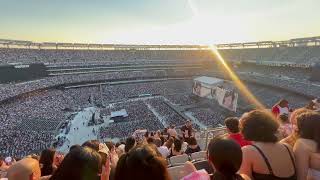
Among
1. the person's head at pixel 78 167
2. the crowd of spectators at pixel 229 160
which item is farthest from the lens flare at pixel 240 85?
the person's head at pixel 78 167

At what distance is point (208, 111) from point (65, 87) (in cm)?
2610

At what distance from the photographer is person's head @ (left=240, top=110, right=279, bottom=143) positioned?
357cm

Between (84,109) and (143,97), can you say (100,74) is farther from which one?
(84,109)

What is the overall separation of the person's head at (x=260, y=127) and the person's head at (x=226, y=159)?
→ 854 mm

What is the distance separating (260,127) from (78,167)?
2.00 m

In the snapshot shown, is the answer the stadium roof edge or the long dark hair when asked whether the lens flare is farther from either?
the long dark hair

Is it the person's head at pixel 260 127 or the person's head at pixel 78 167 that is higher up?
the person's head at pixel 260 127

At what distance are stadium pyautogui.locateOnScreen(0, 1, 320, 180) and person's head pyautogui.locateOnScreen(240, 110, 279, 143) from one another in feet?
0.04

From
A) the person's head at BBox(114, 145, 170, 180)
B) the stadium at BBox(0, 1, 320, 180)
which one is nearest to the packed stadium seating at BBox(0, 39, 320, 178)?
the stadium at BBox(0, 1, 320, 180)

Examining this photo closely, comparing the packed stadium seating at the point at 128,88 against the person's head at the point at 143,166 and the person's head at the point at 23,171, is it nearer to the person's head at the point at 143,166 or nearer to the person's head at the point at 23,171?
the person's head at the point at 23,171

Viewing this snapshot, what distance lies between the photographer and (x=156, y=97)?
50.1 meters

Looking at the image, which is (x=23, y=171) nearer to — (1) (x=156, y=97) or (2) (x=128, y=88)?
(1) (x=156, y=97)

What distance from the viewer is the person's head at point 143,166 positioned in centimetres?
248

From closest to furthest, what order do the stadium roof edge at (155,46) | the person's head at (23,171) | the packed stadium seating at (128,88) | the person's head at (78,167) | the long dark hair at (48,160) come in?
the person's head at (78,167), the person's head at (23,171), the long dark hair at (48,160), the packed stadium seating at (128,88), the stadium roof edge at (155,46)
